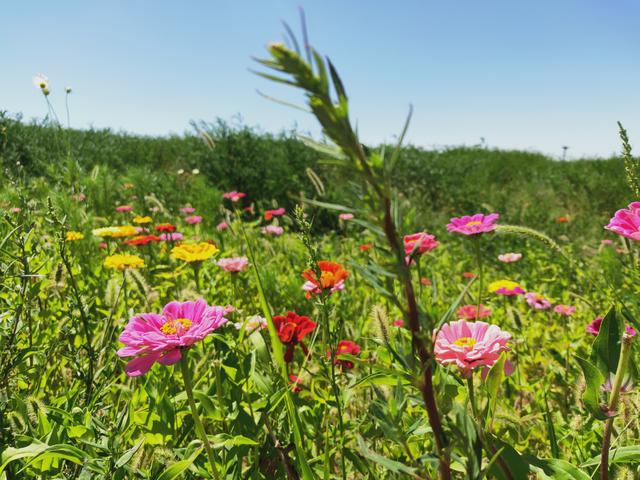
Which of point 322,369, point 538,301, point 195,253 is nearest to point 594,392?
point 322,369

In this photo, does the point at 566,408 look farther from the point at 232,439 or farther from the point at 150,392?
the point at 150,392

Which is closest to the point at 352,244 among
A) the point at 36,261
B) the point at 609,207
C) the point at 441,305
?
the point at 441,305

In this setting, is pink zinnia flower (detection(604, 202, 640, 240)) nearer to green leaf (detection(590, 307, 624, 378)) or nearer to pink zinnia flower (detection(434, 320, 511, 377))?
green leaf (detection(590, 307, 624, 378))

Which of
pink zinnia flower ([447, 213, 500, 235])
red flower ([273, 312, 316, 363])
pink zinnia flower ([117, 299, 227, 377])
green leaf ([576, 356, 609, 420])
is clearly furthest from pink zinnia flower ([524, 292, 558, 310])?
pink zinnia flower ([117, 299, 227, 377])

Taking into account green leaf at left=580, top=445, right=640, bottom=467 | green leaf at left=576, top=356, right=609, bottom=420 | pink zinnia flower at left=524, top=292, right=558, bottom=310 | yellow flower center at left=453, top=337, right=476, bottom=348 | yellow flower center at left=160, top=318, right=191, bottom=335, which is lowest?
pink zinnia flower at left=524, top=292, right=558, bottom=310

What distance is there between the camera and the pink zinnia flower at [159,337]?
783mm

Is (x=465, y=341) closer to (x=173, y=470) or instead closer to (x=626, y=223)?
(x=626, y=223)

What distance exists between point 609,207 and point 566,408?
889 centimetres

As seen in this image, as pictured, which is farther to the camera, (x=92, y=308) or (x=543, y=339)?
(x=543, y=339)

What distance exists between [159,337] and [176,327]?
6 cm

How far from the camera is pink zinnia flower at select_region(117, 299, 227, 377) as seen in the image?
2.57 ft

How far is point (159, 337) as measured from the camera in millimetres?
786

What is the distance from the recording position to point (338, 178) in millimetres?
7938

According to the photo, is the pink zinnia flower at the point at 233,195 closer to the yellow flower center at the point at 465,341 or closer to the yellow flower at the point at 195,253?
the yellow flower at the point at 195,253
